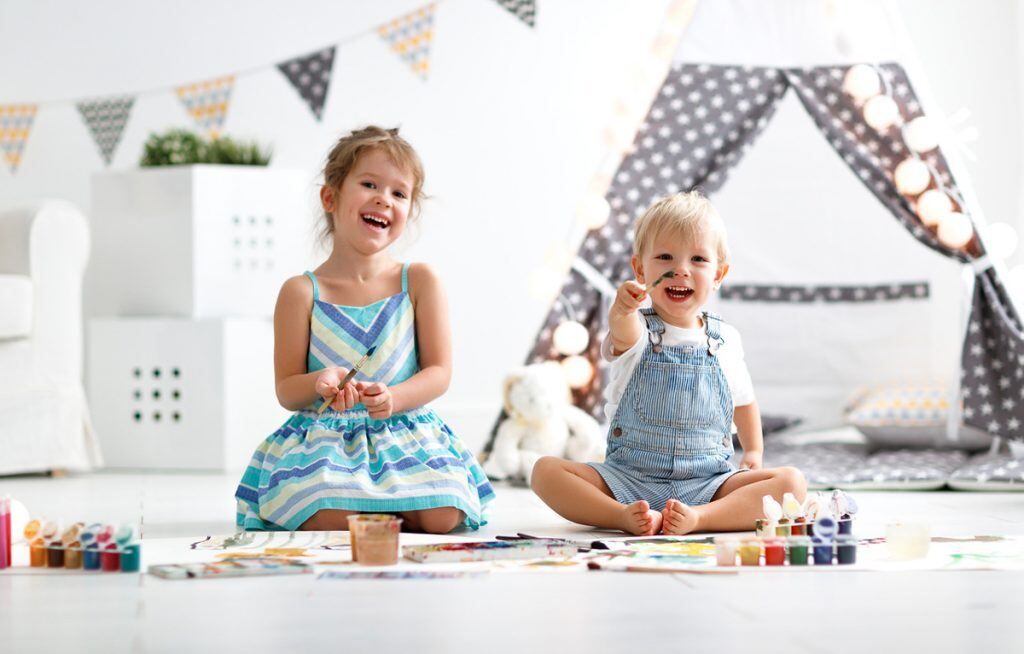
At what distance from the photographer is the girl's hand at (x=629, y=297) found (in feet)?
5.64

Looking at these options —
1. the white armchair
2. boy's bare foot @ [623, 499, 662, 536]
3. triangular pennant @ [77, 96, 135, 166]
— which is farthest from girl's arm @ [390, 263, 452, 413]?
triangular pennant @ [77, 96, 135, 166]

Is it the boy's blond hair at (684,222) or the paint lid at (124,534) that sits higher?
the boy's blond hair at (684,222)

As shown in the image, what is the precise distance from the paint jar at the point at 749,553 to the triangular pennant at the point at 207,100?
2699mm

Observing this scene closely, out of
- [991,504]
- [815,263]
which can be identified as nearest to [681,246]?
[991,504]

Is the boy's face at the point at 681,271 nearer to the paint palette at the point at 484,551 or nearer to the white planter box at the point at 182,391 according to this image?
the paint palette at the point at 484,551

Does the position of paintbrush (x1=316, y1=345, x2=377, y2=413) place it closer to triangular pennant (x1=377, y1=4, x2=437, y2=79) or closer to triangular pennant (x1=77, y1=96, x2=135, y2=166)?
triangular pennant (x1=377, y1=4, x2=437, y2=79)

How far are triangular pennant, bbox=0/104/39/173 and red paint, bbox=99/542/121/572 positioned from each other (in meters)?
2.64

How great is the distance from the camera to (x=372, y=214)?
1913mm

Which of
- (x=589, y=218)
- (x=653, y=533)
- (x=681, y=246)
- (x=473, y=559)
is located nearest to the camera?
(x=473, y=559)

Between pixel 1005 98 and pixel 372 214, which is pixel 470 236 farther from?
pixel 372 214

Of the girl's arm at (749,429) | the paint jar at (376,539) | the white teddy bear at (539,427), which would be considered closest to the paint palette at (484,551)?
the paint jar at (376,539)

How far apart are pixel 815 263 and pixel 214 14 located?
1885 mm

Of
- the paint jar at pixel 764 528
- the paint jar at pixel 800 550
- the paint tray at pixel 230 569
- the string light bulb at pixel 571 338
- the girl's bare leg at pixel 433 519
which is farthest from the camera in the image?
the string light bulb at pixel 571 338

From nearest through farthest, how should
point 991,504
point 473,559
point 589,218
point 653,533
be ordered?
point 473,559, point 653,533, point 991,504, point 589,218
